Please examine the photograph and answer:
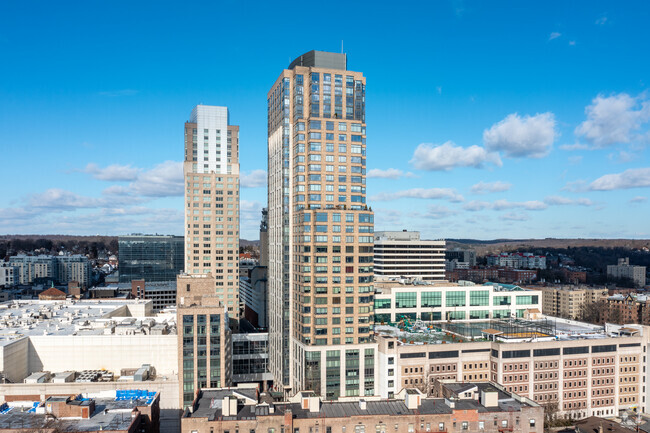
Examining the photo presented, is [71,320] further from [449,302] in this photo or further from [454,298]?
[454,298]

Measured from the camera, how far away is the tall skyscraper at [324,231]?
115 meters

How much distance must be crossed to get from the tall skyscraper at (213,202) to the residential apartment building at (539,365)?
3138 inches

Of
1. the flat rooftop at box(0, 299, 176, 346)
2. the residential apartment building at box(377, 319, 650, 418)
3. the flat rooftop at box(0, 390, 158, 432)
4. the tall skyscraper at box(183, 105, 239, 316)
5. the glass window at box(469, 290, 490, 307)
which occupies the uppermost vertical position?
the tall skyscraper at box(183, 105, 239, 316)

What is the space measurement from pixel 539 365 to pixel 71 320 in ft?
380

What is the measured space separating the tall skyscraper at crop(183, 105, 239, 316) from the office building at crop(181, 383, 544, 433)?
350 ft

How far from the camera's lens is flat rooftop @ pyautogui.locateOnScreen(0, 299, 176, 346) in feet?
388

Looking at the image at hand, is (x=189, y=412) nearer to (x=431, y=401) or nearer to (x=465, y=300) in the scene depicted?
(x=431, y=401)

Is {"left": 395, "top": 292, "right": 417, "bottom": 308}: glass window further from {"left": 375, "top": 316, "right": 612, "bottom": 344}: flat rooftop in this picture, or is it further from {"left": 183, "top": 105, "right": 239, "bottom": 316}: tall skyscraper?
{"left": 183, "top": 105, "right": 239, "bottom": 316}: tall skyscraper

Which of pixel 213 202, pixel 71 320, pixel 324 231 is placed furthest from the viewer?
pixel 213 202

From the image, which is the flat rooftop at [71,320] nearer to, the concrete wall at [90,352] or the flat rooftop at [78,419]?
the concrete wall at [90,352]

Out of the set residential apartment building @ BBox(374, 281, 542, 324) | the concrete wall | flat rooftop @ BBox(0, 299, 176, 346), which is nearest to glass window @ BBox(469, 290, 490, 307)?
residential apartment building @ BBox(374, 281, 542, 324)

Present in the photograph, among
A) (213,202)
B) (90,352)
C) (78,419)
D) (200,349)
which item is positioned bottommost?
(78,419)

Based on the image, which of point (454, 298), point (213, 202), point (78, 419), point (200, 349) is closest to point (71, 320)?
point (200, 349)

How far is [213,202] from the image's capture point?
19012 centimetres
